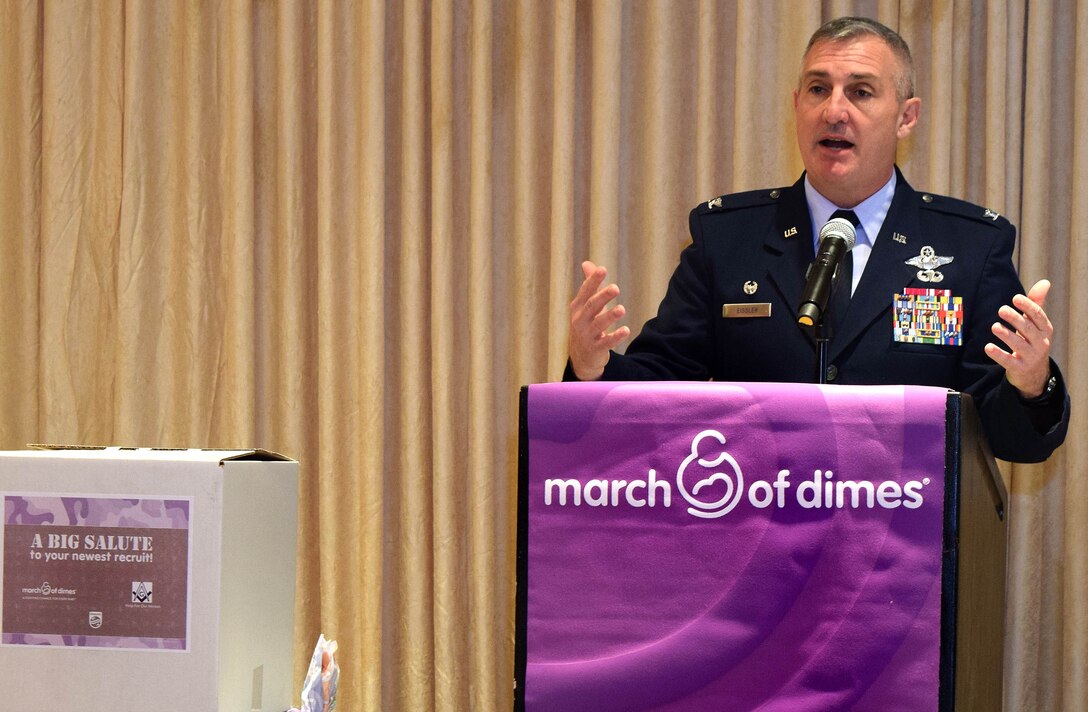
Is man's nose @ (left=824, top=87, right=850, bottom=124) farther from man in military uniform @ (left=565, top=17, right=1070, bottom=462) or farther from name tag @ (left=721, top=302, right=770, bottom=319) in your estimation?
name tag @ (left=721, top=302, right=770, bottom=319)

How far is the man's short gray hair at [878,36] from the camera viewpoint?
6.72 feet

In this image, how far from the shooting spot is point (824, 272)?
1.37 metres

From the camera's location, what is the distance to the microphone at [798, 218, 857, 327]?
131 cm

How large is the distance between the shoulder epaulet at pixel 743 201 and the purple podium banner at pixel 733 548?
100 cm

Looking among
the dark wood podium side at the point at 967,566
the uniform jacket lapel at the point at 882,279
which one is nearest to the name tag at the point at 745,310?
the uniform jacket lapel at the point at 882,279

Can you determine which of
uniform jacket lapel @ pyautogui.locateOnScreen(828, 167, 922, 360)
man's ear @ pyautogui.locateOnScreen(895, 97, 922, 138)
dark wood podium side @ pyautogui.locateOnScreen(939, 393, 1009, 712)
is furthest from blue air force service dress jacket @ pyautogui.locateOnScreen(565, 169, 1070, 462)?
dark wood podium side @ pyautogui.locateOnScreen(939, 393, 1009, 712)

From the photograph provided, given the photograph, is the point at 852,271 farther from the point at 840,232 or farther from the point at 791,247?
the point at 840,232

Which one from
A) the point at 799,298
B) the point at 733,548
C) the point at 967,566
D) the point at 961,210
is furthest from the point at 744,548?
the point at 961,210

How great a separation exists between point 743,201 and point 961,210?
0.39 metres

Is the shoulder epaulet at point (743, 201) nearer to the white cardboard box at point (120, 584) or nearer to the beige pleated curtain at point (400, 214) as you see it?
the beige pleated curtain at point (400, 214)

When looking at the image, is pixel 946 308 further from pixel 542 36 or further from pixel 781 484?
pixel 542 36

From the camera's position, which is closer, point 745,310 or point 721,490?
point 721,490

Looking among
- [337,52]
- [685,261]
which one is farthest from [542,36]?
[685,261]

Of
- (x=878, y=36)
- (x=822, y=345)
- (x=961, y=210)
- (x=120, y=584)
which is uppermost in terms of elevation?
(x=878, y=36)
